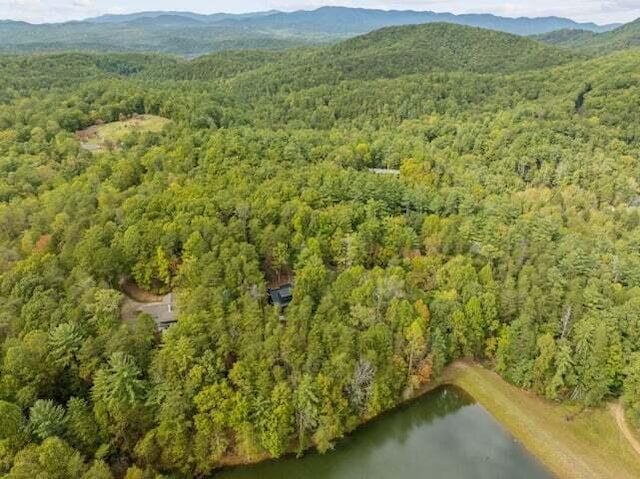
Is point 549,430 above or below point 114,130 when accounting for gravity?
below

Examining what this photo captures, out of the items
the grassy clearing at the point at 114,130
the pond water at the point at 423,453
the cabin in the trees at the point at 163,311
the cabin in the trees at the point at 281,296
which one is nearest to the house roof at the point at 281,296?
the cabin in the trees at the point at 281,296

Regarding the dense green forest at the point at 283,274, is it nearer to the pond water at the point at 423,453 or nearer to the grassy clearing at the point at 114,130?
the pond water at the point at 423,453

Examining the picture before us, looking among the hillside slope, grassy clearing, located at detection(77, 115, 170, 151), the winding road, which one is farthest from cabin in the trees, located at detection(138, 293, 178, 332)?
the hillside slope

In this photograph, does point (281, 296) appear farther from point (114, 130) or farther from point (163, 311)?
point (114, 130)

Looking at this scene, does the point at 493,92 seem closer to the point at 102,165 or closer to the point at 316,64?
the point at 316,64

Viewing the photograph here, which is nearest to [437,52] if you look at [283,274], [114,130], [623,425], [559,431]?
[114,130]
